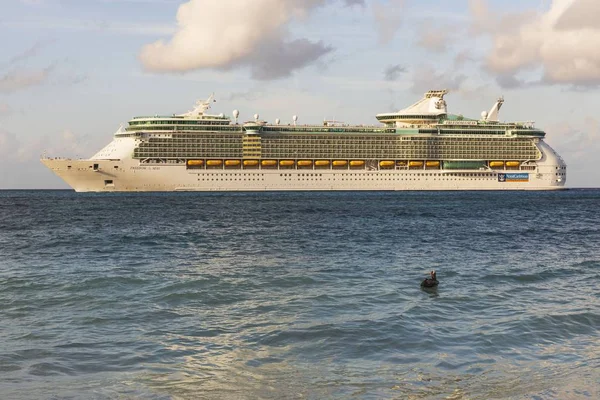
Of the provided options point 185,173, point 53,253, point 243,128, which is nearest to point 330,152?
point 243,128

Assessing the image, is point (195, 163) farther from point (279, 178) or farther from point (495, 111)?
point (495, 111)

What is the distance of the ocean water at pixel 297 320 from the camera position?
43.2 feet

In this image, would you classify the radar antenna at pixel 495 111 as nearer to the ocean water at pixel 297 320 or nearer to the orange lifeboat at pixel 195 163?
the orange lifeboat at pixel 195 163

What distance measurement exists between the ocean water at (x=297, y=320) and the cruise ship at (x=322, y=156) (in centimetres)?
7990

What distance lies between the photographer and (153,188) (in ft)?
385

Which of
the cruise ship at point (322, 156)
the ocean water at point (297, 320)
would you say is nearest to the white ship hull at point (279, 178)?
the cruise ship at point (322, 156)

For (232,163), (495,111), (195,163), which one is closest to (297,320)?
(195,163)

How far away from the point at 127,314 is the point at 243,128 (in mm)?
108664

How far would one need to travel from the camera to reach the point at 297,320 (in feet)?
60.3

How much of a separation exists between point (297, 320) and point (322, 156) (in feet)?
356

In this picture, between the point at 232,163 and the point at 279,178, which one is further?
the point at 279,178

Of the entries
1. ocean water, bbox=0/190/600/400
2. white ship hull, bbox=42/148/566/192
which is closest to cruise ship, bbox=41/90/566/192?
white ship hull, bbox=42/148/566/192

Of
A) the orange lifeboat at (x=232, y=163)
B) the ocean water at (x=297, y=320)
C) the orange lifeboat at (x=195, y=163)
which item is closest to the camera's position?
the ocean water at (x=297, y=320)

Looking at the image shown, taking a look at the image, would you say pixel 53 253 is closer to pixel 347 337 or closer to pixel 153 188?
pixel 347 337
